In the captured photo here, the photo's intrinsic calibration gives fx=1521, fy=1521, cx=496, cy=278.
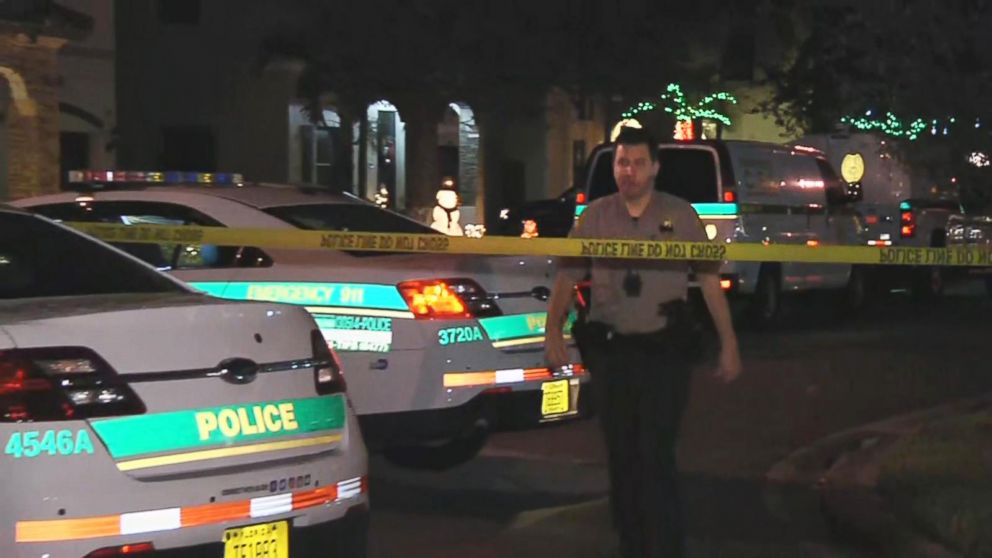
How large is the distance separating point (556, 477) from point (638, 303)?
269cm

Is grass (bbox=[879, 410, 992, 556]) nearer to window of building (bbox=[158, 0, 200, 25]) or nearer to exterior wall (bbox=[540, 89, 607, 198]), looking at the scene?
window of building (bbox=[158, 0, 200, 25])

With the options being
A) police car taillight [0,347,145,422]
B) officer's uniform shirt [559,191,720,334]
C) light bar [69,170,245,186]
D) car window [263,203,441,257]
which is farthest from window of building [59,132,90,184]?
police car taillight [0,347,145,422]

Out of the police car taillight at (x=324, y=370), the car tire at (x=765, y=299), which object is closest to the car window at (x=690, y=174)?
the car tire at (x=765, y=299)

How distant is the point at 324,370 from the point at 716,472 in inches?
157

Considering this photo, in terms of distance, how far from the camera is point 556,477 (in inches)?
327

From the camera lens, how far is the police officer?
575cm

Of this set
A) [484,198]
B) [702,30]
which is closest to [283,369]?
[702,30]

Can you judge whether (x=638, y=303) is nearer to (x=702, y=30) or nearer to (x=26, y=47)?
(x=26, y=47)

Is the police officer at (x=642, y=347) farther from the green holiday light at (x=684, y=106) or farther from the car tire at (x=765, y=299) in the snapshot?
the green holiday light at (x=684, y=106)

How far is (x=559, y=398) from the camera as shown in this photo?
765 centimetres

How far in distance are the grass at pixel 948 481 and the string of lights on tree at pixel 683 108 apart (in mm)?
17256

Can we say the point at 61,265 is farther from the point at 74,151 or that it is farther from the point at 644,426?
the point at 74,151

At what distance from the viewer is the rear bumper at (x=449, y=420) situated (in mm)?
7188

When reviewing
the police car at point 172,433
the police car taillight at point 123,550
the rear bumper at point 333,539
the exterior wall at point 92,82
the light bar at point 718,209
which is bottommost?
the rear bumper at point 333,539
